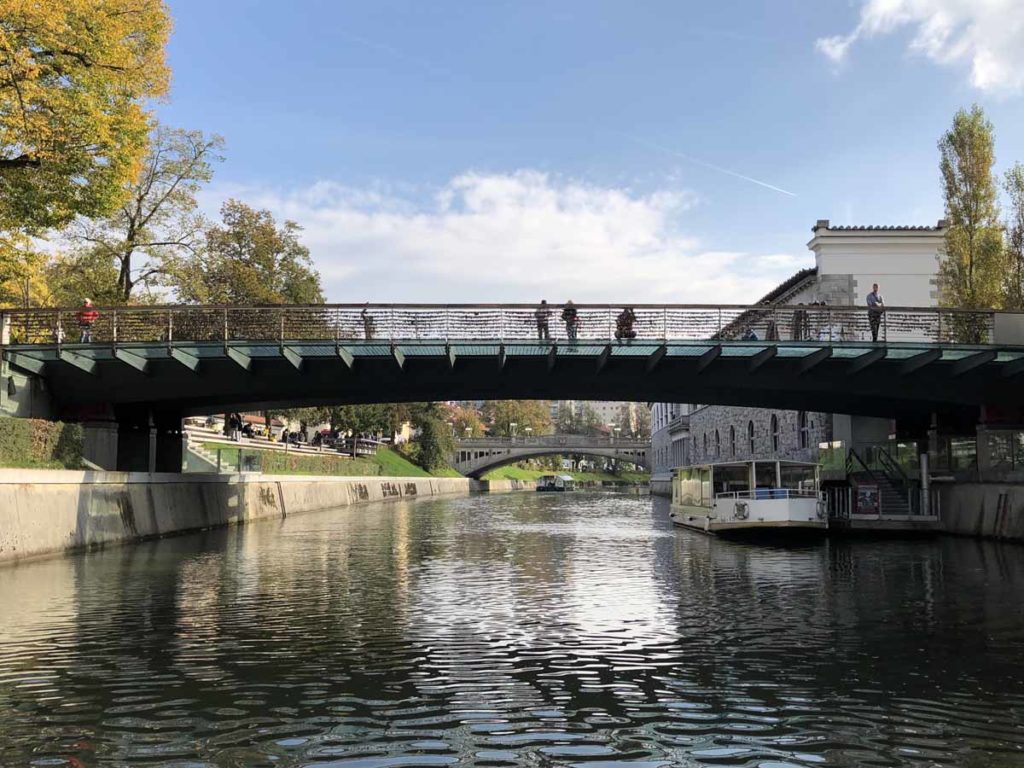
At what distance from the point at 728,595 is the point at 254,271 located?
46.7 m

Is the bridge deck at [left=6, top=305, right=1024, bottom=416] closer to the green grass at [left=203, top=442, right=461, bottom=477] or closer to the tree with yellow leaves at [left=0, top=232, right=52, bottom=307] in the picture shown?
the tree with yellow leaves at [left=0, top=232, right=52, bottom=307]

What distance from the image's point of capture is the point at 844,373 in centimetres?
3303

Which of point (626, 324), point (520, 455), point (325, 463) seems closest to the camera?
point (626, 324)

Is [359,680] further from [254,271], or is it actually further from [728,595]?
[254,271]

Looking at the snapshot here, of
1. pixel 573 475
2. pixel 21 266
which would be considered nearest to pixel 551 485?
pixel 573 475

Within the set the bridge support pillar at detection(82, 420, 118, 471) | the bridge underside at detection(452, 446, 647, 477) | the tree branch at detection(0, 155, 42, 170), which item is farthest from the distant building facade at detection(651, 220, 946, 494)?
the bridge underside at detection(452, 446, 647, 477)

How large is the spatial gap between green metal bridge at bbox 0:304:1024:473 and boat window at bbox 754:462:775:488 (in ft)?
10.0

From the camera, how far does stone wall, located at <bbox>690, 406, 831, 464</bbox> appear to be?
52.6 metres

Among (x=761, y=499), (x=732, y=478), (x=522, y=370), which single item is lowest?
(x=761, y=499)

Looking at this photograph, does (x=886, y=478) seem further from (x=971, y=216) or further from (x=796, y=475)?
(x=971, y=216)

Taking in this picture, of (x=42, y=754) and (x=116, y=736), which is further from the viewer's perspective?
(x=116, y=736)

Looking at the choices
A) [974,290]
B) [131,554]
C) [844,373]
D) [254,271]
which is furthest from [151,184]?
[974,290]

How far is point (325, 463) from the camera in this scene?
2491 inches

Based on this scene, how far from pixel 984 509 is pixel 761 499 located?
8.03 metres
